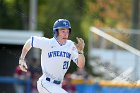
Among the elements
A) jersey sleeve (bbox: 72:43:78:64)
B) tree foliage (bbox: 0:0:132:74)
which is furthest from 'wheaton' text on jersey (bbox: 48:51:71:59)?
tree foliage (bbox: 0:0:132:74)

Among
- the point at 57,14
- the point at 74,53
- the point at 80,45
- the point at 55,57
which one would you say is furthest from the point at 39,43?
the point at 57,14

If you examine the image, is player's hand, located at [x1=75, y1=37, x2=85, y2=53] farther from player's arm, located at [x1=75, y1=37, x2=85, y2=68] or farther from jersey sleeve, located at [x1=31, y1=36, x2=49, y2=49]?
jersey sleeve, located at [x1=31, y1=36, x2=49, y2=49]

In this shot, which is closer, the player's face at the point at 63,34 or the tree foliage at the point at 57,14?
the player's face at the point at 63,34

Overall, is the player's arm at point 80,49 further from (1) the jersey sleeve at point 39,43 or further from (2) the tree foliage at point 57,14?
(2) the tree foliage at point 57,14

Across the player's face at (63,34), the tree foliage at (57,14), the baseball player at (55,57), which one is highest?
the player's face at (63,34)

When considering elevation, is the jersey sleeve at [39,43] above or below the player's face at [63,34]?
below

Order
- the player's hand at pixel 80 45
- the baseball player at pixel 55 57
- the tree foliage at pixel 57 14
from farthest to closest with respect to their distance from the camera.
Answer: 1. the tree foliage at pixel 57 14
2. the baseball player at pixel 55 57
3. the player's hand at pixel 80 45

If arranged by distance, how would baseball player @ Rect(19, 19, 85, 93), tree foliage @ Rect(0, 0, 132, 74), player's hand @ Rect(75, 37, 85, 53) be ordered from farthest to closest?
1. tree foliage @ Rect(0, 0, 132, 74)
2. baseball player @ Rect(19, 19, 85, 93)
3. player's hand @ Rect(75, 37, 85, 53)

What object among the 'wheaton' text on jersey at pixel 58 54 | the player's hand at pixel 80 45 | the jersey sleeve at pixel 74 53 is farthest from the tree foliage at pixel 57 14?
the player's hand at pixel 80 45

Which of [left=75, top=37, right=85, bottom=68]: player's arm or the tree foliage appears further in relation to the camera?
the tree foliage

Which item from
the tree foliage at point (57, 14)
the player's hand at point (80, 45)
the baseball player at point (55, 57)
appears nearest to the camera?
the player's hand at point (80, 45)

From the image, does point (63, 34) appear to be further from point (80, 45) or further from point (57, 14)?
point (57, 14)

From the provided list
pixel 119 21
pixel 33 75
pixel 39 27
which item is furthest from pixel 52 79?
pixel 119 21

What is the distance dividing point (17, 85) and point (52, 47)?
27.2ft
